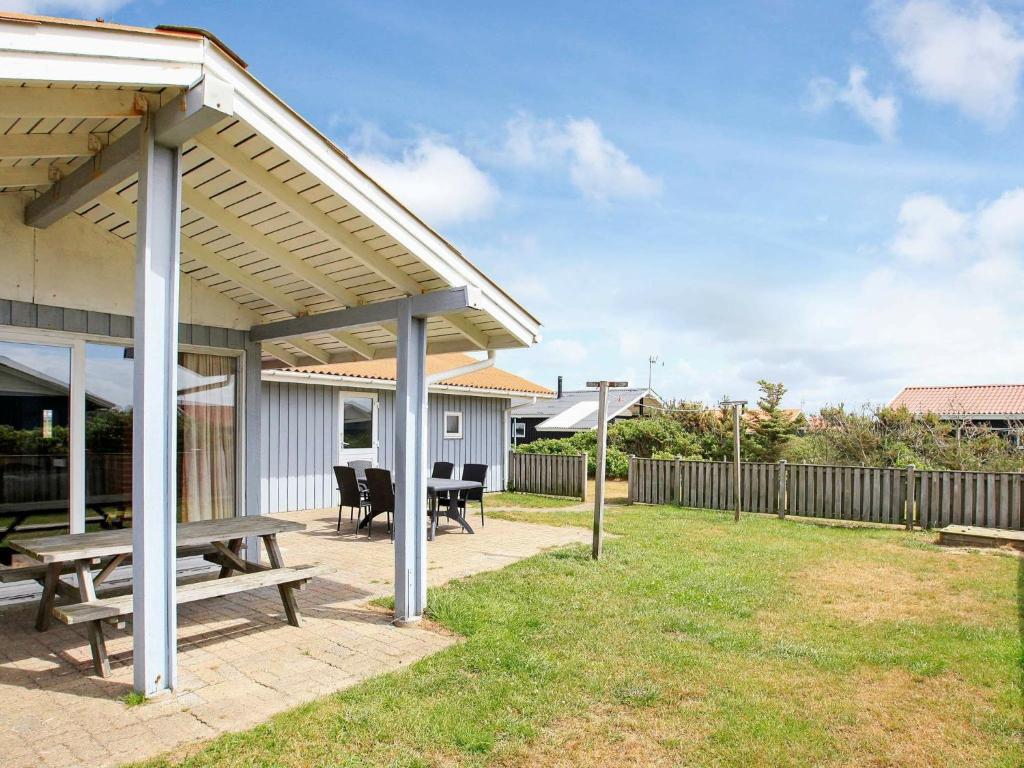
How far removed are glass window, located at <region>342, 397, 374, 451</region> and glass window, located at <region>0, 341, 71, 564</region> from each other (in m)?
7.31

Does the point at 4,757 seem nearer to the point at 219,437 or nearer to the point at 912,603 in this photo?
the point at 219,437

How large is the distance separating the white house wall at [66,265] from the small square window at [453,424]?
29.8 feet

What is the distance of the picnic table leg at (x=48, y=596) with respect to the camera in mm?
4566

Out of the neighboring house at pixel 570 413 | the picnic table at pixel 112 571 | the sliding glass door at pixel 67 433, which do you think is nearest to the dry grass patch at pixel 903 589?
the picnic table at pixel 112 571

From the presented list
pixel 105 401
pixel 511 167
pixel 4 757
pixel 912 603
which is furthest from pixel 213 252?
pixel 511 167

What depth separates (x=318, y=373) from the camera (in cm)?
1163

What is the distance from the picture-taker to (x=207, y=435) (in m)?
6.57

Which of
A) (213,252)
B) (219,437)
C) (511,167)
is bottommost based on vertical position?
(219,437)

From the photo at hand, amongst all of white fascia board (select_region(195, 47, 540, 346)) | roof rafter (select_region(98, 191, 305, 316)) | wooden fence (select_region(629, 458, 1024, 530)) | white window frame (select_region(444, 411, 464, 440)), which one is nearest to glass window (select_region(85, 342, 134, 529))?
roof rafter (select_region(98, 191, 305, 316))

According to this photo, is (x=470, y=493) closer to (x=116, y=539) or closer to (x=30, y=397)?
(x=116, y=539)

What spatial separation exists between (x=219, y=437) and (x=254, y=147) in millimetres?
3529

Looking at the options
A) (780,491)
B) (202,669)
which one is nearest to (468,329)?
(202,669)

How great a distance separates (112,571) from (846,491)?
10.7 m

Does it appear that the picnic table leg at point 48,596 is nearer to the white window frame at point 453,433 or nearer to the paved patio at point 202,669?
the paved patio at point 202,669
